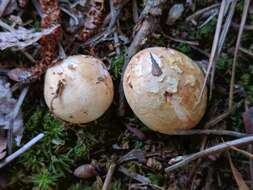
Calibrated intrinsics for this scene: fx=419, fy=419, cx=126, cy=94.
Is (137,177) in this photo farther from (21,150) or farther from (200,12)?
(200,12)

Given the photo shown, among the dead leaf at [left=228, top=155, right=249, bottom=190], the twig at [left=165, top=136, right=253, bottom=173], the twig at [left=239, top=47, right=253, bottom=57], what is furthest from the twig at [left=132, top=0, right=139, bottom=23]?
the dead leaf at [left=228, top=155, right=249, bottom=190]

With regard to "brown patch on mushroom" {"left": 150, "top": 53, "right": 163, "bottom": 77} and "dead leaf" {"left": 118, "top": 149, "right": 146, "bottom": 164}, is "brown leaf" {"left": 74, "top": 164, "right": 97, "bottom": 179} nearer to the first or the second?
"dead leaf" {"left": 118, "top": 149, "right": 146, "bottom": 164}

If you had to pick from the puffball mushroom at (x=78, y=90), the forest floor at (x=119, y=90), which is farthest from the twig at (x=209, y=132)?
the puffball mushroom at (x=78, y=90)

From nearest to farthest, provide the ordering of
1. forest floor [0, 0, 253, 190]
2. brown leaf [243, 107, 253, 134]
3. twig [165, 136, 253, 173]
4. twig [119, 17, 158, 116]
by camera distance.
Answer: twig [165, 136, 253, 173]
brown leaf [243, 107, 253, 134]
forest floor [0, 0, 253, 190]
twig [119, 17, 158, 116]

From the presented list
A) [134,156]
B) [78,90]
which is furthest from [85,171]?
[78,90]

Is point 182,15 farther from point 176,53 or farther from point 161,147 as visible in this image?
point 161,147

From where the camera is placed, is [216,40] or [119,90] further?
[119,90]

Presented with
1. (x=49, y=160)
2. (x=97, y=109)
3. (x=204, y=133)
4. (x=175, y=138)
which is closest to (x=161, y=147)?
(x=175, y=138)
